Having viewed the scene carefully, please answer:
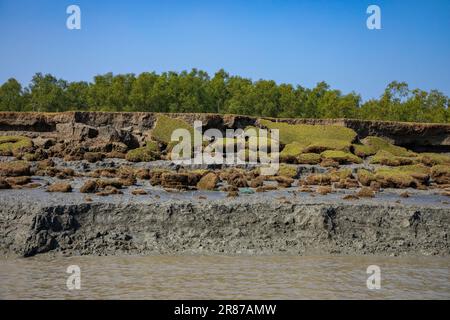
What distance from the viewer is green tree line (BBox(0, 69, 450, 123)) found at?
244 feet

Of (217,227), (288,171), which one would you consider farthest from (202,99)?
(217,227)

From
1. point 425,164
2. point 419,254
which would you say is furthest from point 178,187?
point 425,164

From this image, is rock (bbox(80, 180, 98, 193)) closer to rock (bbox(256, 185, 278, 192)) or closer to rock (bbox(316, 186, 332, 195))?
rock (bbox(256, 185, 278, 192))

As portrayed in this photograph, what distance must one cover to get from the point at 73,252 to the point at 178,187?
7.48m

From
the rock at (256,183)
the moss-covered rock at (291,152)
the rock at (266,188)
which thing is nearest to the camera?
the rock at (266,188)

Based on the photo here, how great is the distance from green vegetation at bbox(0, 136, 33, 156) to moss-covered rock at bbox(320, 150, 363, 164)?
15.7m

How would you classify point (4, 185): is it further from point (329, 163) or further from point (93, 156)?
point (329, 163)

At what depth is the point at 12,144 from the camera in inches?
1252

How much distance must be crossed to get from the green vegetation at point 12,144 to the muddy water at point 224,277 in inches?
673

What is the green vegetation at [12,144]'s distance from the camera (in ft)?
99.7

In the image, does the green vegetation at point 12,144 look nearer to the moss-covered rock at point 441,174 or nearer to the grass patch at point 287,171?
the grass patch at point 287,171

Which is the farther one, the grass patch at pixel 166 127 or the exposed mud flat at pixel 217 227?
the grass patch at pixel 166 127

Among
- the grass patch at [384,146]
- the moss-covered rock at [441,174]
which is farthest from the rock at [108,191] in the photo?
the grass patch at [384,146]
